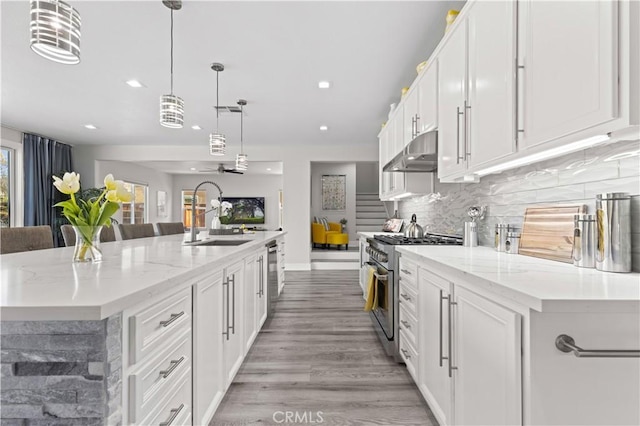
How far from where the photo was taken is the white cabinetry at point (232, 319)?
1806 mm

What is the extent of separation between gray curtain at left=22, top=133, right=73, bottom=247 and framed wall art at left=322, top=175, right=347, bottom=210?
20.4 ft

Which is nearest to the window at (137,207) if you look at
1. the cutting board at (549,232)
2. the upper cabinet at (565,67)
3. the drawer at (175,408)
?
the drawer at (175,408)

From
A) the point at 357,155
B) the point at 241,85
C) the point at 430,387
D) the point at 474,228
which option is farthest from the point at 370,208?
the point at 430,387

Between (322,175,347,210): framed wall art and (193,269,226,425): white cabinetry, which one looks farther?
(322,175,347,210): framed wall art

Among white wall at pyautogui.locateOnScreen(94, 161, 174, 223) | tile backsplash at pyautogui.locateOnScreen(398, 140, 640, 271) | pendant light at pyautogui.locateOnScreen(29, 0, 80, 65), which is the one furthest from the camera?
white wall at pyautogui.locateOnScreen(94, 161, 174, 223)

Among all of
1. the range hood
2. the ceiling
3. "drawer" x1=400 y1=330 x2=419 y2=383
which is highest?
the ceiling

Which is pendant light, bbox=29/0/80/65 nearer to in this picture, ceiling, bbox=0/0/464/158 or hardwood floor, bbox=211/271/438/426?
ceiling, bbox=0/0/464/158

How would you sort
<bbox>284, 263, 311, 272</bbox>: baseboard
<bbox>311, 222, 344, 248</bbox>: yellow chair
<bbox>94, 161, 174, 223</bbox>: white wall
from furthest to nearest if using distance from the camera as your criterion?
<bbox>311, 222, 344, 248</bbox>: yellow chair < <bbox>94, 161, 174, 223</bbox>: white wall < <bbox>284, 263, 311, 272</bbox>: baseboard

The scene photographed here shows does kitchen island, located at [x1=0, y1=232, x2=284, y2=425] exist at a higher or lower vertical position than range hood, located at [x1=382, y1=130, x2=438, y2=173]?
lower

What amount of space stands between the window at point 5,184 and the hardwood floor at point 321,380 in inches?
217

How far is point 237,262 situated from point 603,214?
6.10ft

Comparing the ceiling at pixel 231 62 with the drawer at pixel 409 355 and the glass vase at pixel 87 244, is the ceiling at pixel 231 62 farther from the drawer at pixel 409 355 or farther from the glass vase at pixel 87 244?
the drawer at pixel 409 355

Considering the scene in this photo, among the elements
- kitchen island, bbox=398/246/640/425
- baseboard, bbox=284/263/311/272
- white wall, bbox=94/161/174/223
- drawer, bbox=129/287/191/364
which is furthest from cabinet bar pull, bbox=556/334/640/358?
white wall, bbox=94/161/174/223

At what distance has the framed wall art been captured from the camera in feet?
32.1
